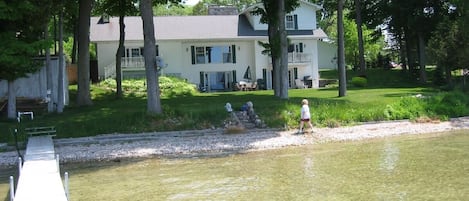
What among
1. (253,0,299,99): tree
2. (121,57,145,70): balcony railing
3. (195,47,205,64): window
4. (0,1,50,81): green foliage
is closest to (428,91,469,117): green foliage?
(253,0,299,99): tree

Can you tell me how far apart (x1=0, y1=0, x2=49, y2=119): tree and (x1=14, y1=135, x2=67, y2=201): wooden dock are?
454 centimetres

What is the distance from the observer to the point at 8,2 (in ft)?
68.0

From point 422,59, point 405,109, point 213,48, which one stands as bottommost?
point 405,109

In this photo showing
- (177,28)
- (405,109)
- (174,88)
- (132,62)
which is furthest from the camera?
(177,28)

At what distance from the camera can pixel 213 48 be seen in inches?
1969

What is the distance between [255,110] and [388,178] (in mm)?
11821

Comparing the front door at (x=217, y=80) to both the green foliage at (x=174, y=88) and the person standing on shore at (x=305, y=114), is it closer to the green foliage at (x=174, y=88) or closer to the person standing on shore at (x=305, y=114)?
the green foliage at (x=174, y=88)

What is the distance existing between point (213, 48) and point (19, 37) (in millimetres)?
28640

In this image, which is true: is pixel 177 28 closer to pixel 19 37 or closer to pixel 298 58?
pixel 298 58

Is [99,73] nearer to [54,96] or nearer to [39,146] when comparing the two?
[54,96]

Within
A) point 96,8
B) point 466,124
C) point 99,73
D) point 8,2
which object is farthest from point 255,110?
point 99,73

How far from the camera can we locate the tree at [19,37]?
66.8 feet

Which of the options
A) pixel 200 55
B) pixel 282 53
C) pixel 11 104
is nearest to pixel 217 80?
pixel 200 55

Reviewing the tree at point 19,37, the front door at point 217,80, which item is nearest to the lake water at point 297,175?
the tree at point 19,37
